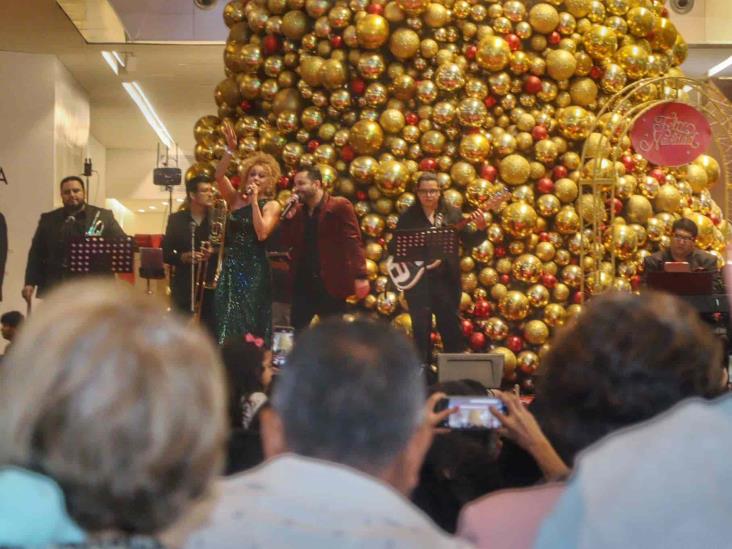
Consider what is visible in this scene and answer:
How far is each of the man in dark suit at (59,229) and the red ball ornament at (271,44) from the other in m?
1.67

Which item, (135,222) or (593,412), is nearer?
(593,412)

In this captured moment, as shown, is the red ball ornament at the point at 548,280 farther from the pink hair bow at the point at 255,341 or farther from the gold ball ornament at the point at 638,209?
the pink hair bow at the point at 255,341

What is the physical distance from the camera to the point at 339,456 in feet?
4.20

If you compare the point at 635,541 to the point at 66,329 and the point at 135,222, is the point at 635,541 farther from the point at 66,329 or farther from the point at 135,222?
the point at 135,222

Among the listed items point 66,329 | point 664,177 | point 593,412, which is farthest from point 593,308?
point 664,177

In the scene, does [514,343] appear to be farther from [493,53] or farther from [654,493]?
[654,493]

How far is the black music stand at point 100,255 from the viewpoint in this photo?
5641 millimetres

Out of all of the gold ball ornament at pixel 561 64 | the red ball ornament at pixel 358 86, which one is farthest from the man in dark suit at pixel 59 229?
the gold ball ornament at pixel 561 64

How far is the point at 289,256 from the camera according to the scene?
6.32 m

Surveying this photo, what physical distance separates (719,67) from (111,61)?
5.90m

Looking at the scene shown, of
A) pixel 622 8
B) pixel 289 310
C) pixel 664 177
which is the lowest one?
pixel 289 310

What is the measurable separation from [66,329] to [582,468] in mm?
549

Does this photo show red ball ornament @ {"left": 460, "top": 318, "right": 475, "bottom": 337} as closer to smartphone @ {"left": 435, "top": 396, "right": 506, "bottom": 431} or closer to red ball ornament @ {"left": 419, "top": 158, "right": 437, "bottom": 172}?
red ball ornament @ {"left": 419, "top": 158, "right": 437, "bottom": 172}

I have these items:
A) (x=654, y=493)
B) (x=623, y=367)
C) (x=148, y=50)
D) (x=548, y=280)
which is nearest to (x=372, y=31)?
(x=548, y=280)
